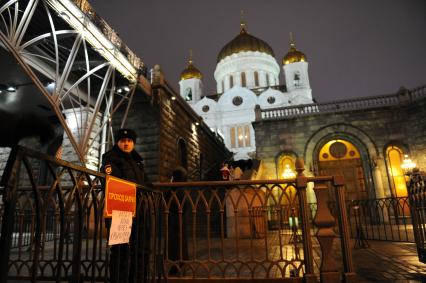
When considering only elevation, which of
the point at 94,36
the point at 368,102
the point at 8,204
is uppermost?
the point at 368,102

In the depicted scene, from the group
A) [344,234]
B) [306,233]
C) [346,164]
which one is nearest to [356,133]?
[346,164]

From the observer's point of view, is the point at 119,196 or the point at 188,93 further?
the point at 188,93

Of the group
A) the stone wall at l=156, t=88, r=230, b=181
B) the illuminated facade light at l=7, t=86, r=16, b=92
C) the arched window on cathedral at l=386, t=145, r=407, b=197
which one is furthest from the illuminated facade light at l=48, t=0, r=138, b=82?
the arched window on cathedral at l=386, t=145, r=407, b=197

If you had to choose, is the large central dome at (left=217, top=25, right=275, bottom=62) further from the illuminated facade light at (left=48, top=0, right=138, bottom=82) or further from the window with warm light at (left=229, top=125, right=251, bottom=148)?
the illuminated facade light at (left=48, top=0, right=138, bottom=82)

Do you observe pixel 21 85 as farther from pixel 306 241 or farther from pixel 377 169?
pixel 377 169

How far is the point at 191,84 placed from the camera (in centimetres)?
4538

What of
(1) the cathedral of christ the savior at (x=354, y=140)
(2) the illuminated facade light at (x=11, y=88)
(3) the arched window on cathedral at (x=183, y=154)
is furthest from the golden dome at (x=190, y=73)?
(2) the illuminated facade light at (x=11, y=88)

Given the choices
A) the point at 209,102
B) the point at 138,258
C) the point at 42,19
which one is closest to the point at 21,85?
the point at 42,19

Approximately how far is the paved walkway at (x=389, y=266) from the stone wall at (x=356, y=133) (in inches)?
489

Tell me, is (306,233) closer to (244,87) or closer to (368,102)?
(368,102)

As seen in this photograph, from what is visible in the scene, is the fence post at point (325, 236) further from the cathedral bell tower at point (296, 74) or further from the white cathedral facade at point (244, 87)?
the cathedral bell tower at point (296, 74)

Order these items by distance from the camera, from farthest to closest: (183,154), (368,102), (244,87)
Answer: (244,87)
(368,102)
(183,154)

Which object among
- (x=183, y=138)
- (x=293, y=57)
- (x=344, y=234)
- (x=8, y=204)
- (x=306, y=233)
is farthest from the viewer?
(x=293, y=57)

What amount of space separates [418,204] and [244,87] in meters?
37.7
